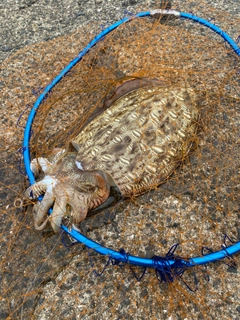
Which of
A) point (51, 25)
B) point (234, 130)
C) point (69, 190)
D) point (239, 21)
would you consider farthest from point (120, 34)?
point (69, 190)

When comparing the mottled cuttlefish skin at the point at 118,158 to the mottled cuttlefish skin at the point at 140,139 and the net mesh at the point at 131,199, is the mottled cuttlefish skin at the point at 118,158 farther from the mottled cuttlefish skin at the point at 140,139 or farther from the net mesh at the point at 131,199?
→ the net mesh at the point at 131,199

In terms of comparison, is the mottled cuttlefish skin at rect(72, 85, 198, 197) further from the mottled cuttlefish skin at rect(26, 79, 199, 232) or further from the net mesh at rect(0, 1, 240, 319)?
the net mesh at rect(0, 1, 240, 319)

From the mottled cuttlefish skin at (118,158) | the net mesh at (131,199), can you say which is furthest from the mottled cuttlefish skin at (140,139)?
the net mesh at (131,199)

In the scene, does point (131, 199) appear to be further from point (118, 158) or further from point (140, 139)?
point (140, 139)

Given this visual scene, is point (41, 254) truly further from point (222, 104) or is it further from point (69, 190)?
point (222, 104)

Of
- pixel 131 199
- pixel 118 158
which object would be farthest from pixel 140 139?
pixel 131 199

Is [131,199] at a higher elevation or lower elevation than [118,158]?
lower

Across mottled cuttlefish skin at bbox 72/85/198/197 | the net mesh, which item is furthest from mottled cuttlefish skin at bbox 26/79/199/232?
the net mesh
